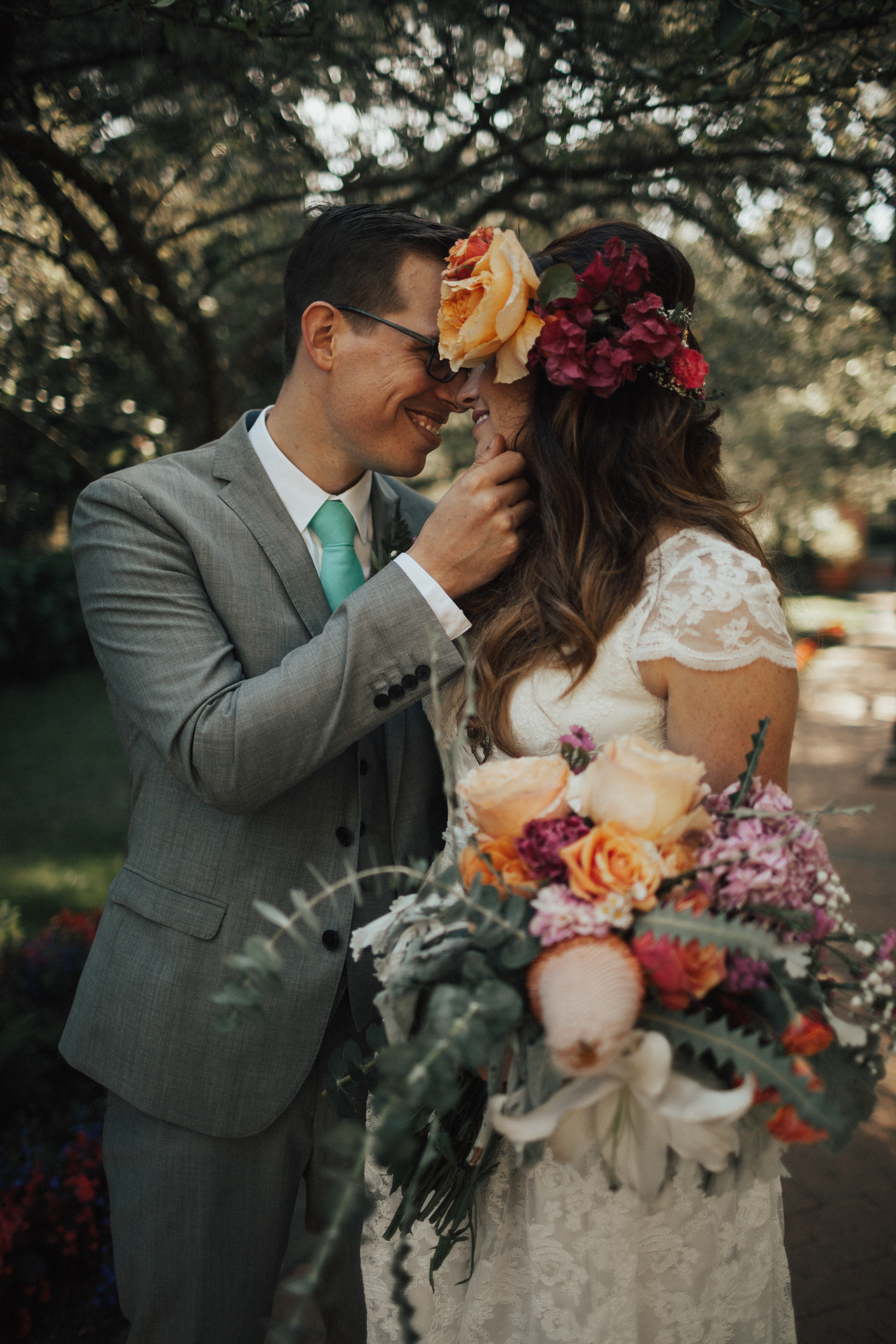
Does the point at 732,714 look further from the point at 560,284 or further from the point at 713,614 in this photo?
the point at 560,284

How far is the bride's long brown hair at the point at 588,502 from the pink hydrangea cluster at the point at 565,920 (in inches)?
30.3

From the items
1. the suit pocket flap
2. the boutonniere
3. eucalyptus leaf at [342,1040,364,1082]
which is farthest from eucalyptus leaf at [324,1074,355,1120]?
the boutonniere

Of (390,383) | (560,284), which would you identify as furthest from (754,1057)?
(390,383)

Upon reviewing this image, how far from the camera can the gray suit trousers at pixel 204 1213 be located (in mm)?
1944

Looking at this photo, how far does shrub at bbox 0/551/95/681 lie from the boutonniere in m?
10.2

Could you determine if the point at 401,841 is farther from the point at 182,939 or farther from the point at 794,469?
the point at 794,469

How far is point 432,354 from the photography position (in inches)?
88.1

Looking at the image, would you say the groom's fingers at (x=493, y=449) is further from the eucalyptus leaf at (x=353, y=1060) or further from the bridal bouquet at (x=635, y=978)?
the eucalyptus leaf at (x=353, y=1060)

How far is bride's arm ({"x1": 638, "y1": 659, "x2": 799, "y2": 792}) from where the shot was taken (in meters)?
1.62

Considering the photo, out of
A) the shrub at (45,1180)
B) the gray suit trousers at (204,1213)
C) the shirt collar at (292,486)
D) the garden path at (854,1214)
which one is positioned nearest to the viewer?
the gray suit trousers at (204,1213)

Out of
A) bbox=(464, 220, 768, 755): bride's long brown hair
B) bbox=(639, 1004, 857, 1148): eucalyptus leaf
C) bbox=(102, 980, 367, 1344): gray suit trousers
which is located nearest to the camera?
bbox=(639, 1004, 857, 1148): eucalyptus leaf

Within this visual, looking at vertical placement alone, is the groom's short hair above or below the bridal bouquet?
above

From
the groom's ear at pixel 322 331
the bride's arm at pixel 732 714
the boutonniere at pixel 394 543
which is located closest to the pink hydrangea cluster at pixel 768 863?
the bride's arm at pixel 732 714

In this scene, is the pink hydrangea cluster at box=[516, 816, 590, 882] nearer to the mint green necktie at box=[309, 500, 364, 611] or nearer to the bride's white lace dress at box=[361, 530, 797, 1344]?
the bride's white lace dress at box=[361, 530, 797, 1344]
